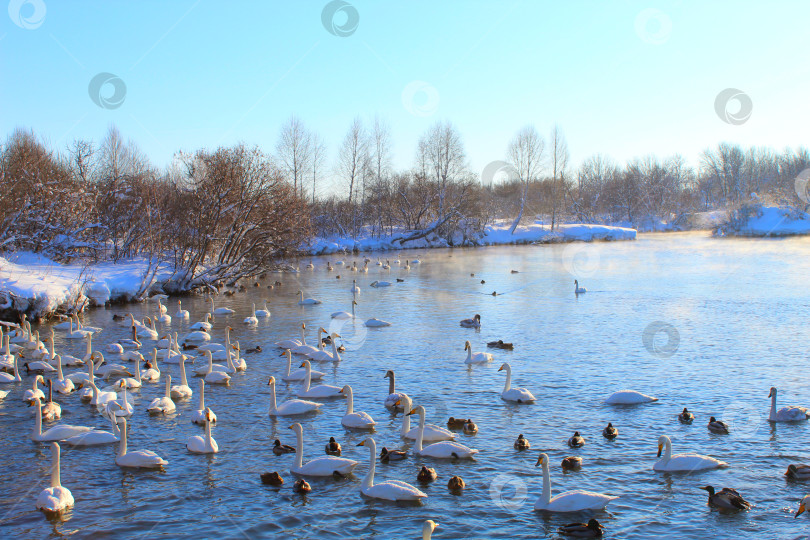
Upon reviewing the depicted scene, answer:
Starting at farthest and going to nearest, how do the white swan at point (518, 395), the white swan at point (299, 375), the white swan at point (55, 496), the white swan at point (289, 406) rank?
1. the white swan at point (299, 375)
2. the white swan at point (518, 395)
3. the white swan at point (289, 406)
4. the white swan at point (55, 496)

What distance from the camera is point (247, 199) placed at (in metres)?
35.3

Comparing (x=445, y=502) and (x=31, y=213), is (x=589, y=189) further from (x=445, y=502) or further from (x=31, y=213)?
(x=445, y=502)

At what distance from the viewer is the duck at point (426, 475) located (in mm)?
9211

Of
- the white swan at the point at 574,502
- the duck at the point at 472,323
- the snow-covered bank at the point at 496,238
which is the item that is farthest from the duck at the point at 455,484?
the snow-covered bank at the point at 496,238

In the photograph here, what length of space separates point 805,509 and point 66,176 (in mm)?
37487

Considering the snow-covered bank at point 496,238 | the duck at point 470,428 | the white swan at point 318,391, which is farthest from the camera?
Result: the snow-covered bank at point 496,238

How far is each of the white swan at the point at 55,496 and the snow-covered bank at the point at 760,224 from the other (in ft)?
256

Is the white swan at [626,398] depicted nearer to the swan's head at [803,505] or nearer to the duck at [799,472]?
the duck at [799,472]

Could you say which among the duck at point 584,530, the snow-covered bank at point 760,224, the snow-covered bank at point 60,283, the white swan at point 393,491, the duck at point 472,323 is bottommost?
the duck at point 584,530

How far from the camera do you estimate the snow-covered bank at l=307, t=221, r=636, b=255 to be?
70188 mm

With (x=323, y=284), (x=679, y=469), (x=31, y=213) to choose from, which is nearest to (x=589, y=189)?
(x=323, y=284)

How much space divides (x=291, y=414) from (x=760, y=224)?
7592 centimetres

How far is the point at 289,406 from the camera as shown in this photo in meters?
12.4

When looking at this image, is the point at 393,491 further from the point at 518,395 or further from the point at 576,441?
the point at 518,395
